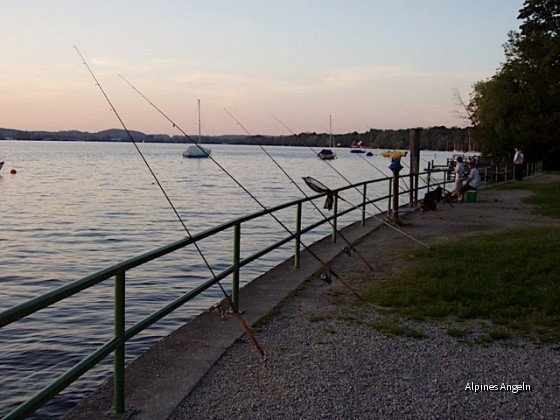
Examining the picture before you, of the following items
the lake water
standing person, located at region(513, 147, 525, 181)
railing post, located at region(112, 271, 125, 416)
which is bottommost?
the lake water

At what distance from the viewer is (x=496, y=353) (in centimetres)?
636

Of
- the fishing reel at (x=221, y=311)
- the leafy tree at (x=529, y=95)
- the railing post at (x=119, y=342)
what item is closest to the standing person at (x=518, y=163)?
the leafy tree at (x=529, y=95)

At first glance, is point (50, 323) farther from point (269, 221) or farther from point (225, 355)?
point (269, 221)

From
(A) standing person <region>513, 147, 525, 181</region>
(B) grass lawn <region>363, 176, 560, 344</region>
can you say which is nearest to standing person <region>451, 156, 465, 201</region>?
(B) grass lawn <region>363, 176, 560, 344</region>

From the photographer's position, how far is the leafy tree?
43.2m

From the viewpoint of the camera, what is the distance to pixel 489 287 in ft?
28.8

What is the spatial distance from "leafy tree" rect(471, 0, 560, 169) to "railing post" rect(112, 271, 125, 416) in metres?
40.7

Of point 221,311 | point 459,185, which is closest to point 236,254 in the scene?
point 221,311

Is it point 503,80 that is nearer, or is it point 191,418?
point 191,418

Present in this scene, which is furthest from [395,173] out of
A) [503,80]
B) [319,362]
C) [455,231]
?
[503,80]

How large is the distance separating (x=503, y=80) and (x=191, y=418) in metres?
61.9

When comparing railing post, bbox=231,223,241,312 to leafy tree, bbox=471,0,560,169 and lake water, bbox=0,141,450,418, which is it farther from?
leafy tree, bbox=471,0,560,169

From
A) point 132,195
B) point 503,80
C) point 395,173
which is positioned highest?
point 503,80

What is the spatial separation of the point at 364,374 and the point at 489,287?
11.8 ft
